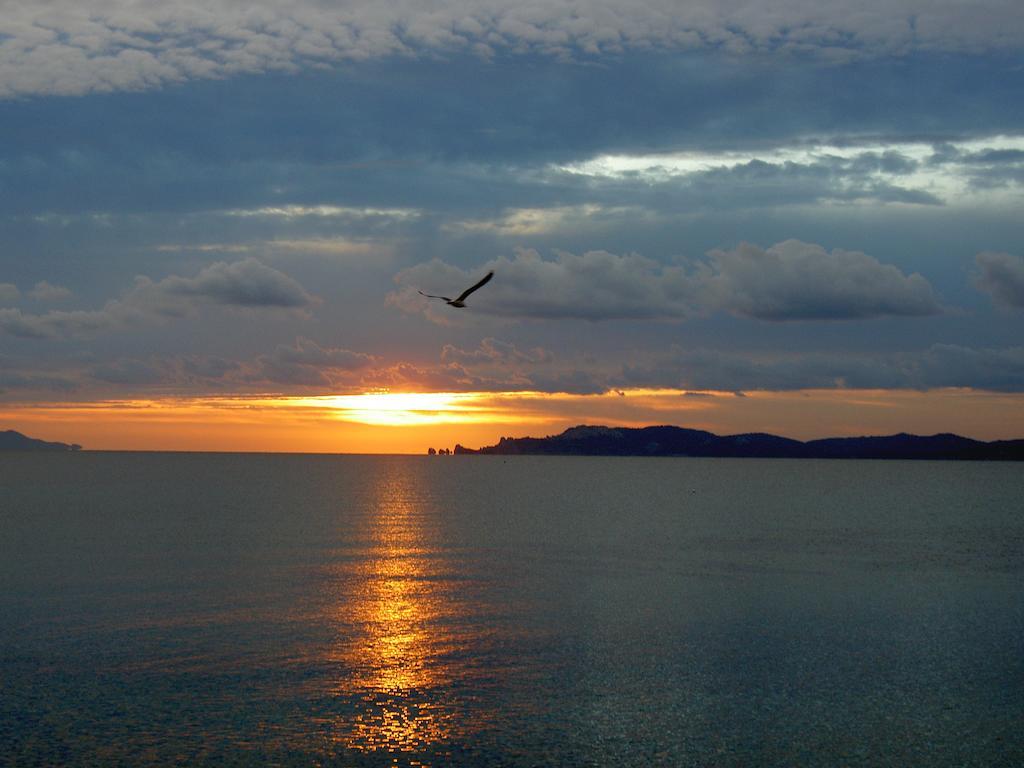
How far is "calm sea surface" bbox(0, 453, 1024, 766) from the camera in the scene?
31328 mm

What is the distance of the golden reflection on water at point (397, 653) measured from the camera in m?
32.1

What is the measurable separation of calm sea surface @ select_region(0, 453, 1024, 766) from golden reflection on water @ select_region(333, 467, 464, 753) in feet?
0.51

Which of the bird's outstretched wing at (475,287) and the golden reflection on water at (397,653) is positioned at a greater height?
the bird's outstretched wing at (475,287)

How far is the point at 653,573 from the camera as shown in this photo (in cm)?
7181

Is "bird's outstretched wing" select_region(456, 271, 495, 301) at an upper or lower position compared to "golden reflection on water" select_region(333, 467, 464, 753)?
upper

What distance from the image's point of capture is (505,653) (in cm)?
4322

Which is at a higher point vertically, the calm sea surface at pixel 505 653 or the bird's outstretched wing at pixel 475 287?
the bird's outstretched wing at pixel 475 287

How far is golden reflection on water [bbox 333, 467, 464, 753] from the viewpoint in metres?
32.1

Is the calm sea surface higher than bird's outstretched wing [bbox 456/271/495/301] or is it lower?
lower

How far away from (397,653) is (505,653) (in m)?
4.68

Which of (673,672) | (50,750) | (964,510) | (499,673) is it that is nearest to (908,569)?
(673,672)

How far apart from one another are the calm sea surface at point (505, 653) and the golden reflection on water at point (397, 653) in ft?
0.51

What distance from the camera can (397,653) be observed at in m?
43.1

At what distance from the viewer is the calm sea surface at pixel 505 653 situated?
103ft
